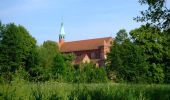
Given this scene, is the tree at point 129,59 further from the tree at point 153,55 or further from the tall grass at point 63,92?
the tall grass at point 63,92

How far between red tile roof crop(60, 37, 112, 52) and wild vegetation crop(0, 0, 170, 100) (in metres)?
17.1

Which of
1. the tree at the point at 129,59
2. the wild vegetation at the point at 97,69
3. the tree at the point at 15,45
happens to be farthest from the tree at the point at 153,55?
the tree at the point at 15,45

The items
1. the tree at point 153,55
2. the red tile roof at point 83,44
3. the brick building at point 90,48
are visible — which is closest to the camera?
the tree at point 153,55

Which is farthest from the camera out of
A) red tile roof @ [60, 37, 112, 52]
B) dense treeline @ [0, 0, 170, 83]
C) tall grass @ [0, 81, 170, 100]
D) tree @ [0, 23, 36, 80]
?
red tile roof @ [60, 37, 112, 52]

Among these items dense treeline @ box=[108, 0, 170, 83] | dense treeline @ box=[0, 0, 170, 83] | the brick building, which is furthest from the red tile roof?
dense treeline @ box=[108, 0, 170, 83]

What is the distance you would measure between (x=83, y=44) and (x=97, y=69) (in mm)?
80167

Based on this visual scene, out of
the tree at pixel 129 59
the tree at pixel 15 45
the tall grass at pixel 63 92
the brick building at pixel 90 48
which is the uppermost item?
the brick building at pixel 90 48

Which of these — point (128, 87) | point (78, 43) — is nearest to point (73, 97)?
point (128, 87)

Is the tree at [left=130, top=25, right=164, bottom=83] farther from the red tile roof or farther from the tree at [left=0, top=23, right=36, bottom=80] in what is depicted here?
the red tile roof

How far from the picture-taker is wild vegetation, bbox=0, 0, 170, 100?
14273 millimetres

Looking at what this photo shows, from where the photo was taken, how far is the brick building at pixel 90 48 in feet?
430

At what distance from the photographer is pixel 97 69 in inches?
2645

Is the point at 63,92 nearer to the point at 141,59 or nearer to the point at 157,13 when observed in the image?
the point at 157,13

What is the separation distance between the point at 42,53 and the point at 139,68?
27.7 m
